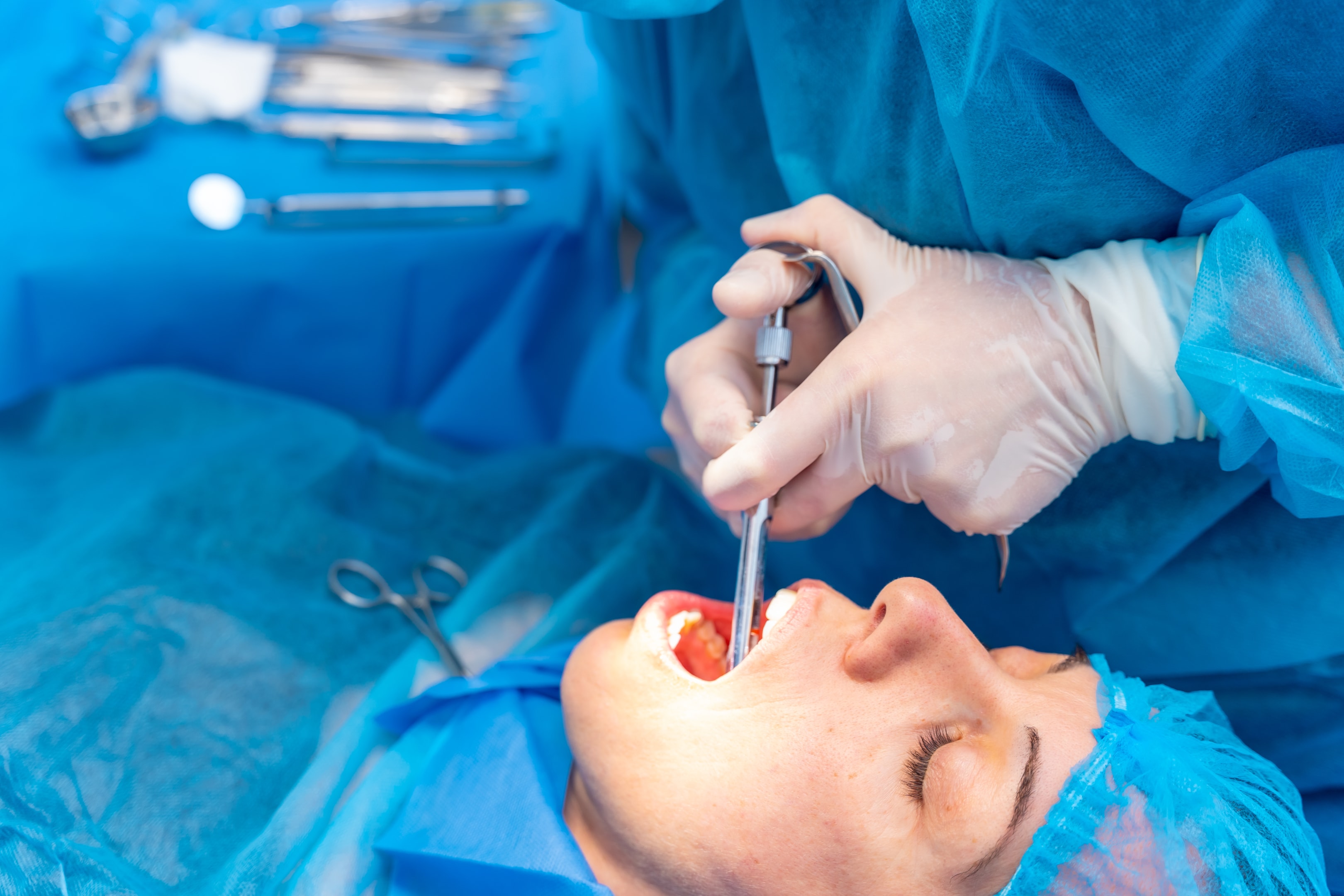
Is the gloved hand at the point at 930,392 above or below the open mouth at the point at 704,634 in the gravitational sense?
above

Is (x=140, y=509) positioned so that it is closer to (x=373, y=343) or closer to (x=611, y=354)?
(x=373, y=343)

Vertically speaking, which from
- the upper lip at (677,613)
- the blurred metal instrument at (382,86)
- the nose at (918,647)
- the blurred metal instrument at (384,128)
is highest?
the blurred metal instrument at (382,86)

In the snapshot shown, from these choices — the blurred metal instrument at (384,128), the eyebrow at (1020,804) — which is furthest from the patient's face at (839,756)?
the blurred metal instrument at (384,128)

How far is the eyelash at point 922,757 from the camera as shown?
0.74 metres

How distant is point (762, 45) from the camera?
36.5 inches

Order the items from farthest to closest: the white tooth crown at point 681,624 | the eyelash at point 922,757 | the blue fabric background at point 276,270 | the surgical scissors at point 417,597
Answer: the blue fabric background at point 276,270
the surgical scissors at point 417,597
the white tooth crown at point 681,624
the eyelash at point 922,757

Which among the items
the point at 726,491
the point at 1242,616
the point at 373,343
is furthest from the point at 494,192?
the point at 1242,616

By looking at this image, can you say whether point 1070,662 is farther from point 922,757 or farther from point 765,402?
point 765,402

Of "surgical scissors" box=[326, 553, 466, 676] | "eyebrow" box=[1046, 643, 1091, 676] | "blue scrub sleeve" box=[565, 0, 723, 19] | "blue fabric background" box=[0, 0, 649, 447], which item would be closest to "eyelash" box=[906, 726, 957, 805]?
"eyebrow" box=[1046, 643, 1091, 676]

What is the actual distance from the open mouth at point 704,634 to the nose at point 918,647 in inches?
4.8

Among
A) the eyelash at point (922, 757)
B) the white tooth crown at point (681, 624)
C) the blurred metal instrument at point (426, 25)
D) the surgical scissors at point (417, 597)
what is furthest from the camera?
the blurred metal instrument at point (426, 25)

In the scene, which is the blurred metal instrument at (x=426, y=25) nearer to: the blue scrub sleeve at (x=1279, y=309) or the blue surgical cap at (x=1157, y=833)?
the blue scrub sleeve at (x=1279, y=309)

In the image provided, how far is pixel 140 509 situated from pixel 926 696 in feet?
3.10

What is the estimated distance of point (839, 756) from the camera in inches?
29.0
